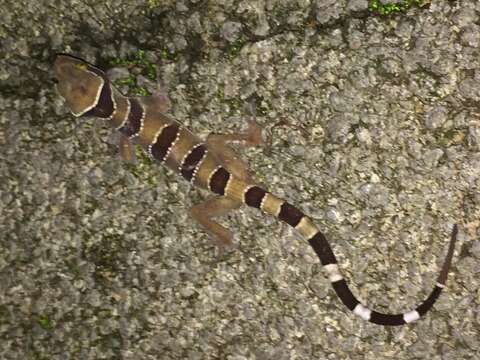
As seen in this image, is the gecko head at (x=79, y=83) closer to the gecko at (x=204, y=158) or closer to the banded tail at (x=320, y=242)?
the gecko at (x=204, y=158)

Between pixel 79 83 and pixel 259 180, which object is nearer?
pixel 79 83

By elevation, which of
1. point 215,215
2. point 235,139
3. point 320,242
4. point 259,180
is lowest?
point 215,215

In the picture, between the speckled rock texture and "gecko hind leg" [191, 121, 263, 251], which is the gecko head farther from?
"gecko hind leg" [191, 121, 263, 251]

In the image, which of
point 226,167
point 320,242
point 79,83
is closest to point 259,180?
point 226,167

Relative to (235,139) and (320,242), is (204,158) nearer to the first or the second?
(235,139)

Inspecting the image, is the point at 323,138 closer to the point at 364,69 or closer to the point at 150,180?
the point at 364,69

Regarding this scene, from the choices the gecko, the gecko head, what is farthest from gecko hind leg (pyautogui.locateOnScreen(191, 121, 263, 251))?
the gecko head

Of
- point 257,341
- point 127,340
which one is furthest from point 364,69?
point 127,340
